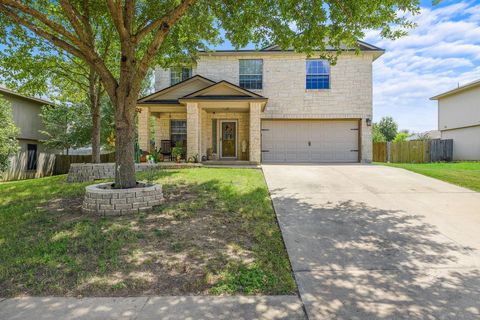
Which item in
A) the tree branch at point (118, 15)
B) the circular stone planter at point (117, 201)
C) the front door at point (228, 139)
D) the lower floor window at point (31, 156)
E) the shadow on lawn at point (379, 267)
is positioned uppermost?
the tree branch at point (118, 15)

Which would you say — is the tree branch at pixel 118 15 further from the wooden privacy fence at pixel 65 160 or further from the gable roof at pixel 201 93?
the wooden privacy fence at pixel 65 160

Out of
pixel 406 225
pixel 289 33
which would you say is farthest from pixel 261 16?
pixel 406 225

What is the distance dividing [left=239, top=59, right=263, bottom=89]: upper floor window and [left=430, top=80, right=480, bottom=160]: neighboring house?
15437mm

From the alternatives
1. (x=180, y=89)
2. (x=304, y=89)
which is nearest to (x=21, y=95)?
(x=180, y=89)

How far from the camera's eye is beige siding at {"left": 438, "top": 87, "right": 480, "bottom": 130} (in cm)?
1861

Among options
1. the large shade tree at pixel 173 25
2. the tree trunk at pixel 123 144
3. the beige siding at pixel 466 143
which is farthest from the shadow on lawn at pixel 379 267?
the beige siding at pixel 466 143

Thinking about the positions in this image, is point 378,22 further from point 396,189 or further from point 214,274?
point 214,274

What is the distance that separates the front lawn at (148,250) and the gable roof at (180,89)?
831 cm

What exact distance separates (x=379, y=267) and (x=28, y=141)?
2436 centimetres

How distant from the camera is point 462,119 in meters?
19.6

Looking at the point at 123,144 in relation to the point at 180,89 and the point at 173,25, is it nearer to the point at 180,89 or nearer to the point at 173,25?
the point at 173,25

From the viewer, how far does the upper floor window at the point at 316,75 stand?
1501cm

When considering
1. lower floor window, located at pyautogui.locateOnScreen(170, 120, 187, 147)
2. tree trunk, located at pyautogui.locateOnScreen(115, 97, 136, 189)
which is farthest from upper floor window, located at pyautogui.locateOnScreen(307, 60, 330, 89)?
tree trunk, located at pyautogui.locateOnScreen(115, 97, 136, 189)

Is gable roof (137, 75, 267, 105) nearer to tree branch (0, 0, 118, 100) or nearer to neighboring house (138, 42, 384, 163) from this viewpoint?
neighboring house (138, 42, 384, 163)
